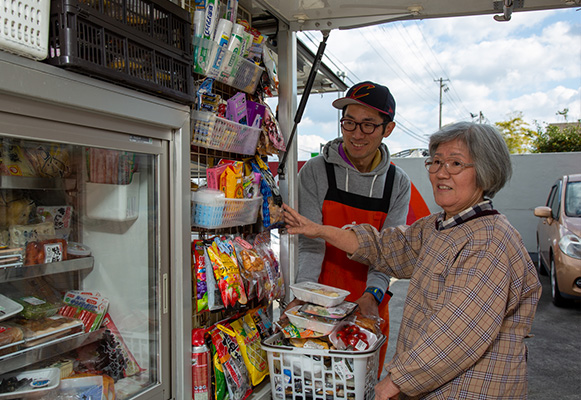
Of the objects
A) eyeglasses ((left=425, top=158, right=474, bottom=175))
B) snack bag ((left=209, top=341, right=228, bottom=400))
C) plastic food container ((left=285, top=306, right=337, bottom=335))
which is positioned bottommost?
snack bag ((left=209, top=341, right=228, bottom=400))

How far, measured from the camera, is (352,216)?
2.54 meters

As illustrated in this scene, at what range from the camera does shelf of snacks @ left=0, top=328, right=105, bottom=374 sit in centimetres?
121

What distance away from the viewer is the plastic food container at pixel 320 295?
1.87 m

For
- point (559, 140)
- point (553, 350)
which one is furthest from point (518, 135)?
point (553, 350)

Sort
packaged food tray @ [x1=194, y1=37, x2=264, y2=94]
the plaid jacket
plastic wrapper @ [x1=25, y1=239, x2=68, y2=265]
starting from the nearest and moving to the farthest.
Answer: plastic wrapper @ [x1=25, y1=239, x2=68, y2=265]
the plaid jacket
packaged food tray @ [x1=194, y1=37, x2=264, y2=94]

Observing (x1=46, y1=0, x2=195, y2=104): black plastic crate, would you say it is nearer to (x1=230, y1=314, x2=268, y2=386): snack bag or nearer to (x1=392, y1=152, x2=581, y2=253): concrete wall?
(x1=230, y1=314, x2=268, y2=386): snack bag

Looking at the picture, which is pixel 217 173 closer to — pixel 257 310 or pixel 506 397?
pixel 257 310

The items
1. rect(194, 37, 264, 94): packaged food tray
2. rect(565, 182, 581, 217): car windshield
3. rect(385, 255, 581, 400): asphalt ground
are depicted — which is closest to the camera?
rect(194, 37, 264, 94): packaged food tray

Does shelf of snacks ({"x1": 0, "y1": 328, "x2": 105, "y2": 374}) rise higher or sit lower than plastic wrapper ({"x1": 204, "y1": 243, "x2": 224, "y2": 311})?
lower

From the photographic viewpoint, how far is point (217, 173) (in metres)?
1.79

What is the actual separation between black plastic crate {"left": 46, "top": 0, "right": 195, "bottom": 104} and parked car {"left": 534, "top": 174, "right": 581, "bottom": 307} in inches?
237

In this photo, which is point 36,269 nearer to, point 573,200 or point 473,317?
point 473,317

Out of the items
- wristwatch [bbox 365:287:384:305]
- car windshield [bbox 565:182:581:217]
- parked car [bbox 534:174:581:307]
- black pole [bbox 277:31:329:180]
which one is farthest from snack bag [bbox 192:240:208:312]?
car windshield [bbox 565:182:581:217]

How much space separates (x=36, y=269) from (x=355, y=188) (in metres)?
1.69
